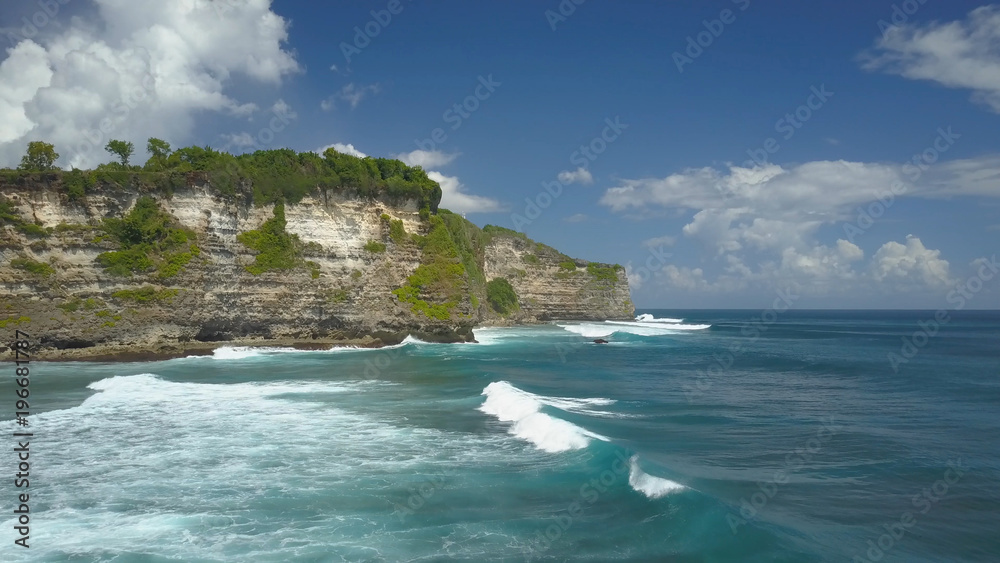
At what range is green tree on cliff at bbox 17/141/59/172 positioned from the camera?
1478 inches

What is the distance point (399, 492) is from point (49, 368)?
2647 cm

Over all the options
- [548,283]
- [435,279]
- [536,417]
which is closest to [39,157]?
[435,279]

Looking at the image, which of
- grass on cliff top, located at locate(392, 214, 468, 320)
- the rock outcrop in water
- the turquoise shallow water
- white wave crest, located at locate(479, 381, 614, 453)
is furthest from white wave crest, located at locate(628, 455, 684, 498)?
grass on cliff top, located at locate(392, 214, 468, 320)

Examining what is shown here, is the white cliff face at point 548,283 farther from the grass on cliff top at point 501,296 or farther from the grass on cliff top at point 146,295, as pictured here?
the grass on cliff top at point 146,295

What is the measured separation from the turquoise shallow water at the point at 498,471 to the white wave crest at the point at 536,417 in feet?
0.36

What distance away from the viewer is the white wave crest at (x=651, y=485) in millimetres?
11047

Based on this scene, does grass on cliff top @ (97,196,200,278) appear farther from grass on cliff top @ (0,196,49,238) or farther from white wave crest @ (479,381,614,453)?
white wave crest @ (479,381,614,453)

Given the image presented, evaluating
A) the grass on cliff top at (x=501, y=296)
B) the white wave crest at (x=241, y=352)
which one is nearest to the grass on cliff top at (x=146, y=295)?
the white wave crest at (x=241, y=352)

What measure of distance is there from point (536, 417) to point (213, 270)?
27431mm

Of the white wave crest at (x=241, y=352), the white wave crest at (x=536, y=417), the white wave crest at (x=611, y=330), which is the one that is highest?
the white wave crest at (x=611, y=330)

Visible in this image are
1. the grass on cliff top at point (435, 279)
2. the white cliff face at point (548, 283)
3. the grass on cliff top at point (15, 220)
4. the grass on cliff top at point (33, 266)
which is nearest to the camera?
the grass on cliff top at point (33, 266)

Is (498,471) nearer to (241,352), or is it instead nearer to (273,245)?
(241,352)

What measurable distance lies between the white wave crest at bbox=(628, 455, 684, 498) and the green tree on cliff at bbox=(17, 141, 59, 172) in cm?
4060

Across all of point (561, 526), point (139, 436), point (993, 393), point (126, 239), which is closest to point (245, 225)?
point (126, 239)
